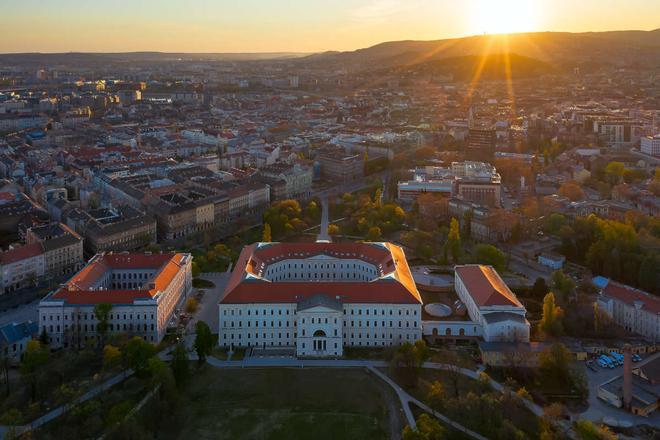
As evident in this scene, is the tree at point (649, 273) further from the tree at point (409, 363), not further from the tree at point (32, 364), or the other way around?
the tree at point (32, 364)

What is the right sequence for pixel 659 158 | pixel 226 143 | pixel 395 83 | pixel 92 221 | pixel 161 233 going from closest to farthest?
pixel 92 221
pixel 161 233
pixel 659 158
pixel 226 143
pixel 395 83

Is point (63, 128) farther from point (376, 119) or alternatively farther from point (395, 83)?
point (395, 83)

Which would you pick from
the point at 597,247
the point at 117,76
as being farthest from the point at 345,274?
the point at 117,76

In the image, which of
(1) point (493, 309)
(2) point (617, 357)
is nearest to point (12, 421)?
(1) point (493, 309)

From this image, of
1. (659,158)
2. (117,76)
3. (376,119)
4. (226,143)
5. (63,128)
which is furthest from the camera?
(117,76)

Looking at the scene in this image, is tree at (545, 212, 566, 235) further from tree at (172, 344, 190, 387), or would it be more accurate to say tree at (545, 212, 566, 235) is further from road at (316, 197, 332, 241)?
tree at (172, 344, 190, 387)

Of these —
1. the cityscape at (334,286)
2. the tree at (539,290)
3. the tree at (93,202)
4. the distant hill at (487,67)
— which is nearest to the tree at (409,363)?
the cityscape at (334,286)

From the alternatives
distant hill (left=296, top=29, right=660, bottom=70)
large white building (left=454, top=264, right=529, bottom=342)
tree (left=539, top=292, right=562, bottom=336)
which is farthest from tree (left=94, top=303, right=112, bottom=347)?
distant hill (left=296, top=29, right=660, bottom=70)
